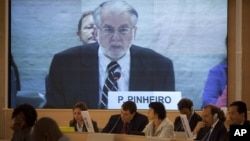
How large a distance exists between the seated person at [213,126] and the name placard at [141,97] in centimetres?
500

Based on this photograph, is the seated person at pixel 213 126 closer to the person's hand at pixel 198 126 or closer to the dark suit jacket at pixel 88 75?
the person's hand at pixel 198 126

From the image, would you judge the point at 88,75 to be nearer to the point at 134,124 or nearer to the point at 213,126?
the point at 134,124

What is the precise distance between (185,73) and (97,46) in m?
1.81

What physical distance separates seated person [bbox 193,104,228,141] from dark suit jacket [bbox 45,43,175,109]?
5.25 m

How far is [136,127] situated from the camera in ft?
29.3

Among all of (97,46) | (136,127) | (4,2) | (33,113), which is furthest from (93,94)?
(33,113)

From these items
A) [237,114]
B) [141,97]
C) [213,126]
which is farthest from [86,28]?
[237,114]

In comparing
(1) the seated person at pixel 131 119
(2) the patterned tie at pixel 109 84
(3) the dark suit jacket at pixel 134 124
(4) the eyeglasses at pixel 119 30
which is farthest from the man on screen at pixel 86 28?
(1) the seated person at pixel 131 119

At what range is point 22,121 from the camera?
229 inches

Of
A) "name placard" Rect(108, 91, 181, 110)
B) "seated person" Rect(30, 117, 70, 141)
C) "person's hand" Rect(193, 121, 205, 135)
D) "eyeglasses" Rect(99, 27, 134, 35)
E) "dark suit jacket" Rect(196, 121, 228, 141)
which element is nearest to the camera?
"seated person" Rect(30, 117, 70, 141)

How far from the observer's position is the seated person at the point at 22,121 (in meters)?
5.78

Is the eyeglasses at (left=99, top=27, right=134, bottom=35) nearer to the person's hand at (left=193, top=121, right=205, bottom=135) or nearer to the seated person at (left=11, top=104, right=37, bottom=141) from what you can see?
the person's hand at (left=193, top=121, right=205, bottom=135)

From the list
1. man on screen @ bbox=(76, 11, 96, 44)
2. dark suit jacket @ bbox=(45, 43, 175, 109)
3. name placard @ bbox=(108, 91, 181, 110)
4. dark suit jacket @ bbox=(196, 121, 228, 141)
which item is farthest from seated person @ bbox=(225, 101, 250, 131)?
man on screen @ bbox=(76, 11, 96, 44)

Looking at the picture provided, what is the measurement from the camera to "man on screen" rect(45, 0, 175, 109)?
13.3m
